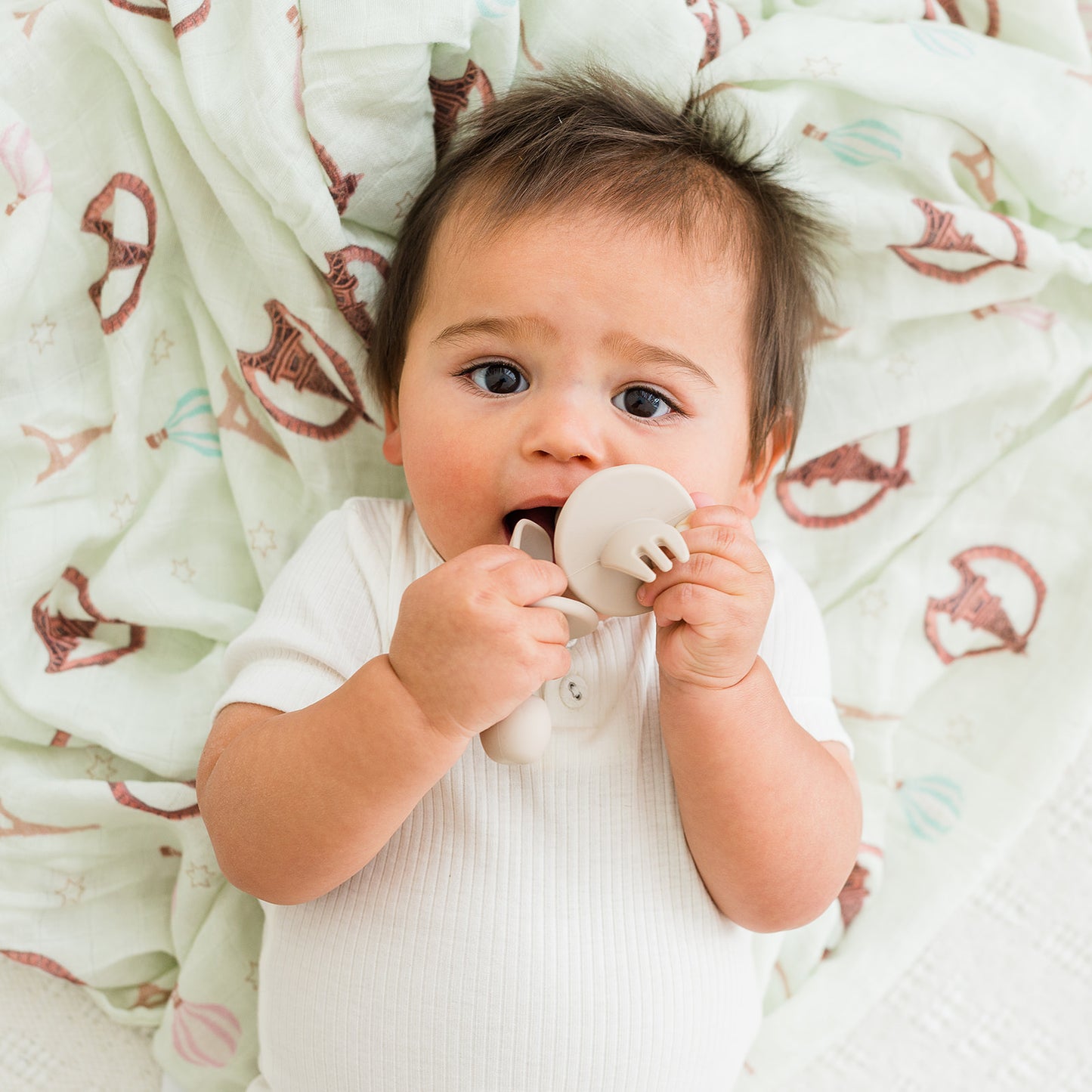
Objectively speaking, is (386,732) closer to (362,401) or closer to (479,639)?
(479,639)

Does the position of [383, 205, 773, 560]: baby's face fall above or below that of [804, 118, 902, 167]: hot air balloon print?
below

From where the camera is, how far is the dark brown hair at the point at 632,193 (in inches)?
39.1

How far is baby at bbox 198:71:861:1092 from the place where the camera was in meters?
0.89

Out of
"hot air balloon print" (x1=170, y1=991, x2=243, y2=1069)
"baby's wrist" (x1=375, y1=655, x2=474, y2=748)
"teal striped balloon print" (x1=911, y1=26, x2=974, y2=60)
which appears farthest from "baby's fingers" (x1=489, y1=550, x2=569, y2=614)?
"teal striped balloon print" (x1=911, y1=26, x2=974, y2=60)

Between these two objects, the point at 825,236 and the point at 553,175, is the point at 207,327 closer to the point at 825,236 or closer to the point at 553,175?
the point at 553,175

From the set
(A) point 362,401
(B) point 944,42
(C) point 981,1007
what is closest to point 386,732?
(A) point 362,401

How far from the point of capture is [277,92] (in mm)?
1074

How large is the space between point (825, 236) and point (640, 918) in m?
0.78

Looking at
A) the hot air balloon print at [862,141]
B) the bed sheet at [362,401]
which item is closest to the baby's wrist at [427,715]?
the bed sheet at [362,401]

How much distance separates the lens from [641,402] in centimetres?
96

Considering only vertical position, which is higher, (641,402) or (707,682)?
(641,402)

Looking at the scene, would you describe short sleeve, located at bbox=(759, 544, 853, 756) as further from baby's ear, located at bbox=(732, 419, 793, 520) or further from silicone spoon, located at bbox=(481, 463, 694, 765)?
silicone spoon, located at bbox=(481, 463, 694, 765)

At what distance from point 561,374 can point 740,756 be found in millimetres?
356

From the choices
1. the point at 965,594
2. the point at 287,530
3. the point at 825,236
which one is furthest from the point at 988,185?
the point at 287,530
